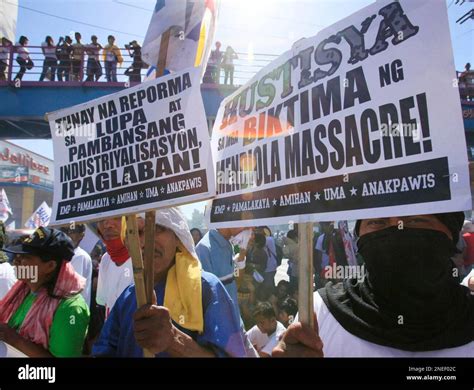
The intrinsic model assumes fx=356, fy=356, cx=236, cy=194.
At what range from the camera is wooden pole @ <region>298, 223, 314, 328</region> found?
1082mm

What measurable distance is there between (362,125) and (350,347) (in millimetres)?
788

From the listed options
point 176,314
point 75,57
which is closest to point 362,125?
point 176,314

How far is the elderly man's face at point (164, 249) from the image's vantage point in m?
1.43

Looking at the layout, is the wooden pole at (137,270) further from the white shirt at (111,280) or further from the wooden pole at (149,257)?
the white shirt at (111,280)

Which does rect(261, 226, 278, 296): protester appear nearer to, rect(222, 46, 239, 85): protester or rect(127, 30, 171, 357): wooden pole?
rect(222, 46, 239, 85): protester

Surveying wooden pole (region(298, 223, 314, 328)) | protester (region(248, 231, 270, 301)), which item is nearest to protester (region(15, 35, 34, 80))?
wooden pole (region(298, 223, 314, 328))

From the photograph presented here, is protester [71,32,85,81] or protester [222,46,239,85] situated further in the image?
protester [71,32,85,81]

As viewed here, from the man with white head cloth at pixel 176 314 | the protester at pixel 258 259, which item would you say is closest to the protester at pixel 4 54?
the man with white head cloth at pixel 176 314

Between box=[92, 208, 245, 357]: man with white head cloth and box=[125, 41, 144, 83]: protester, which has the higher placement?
box=[125, 41, 144, 83]: protester

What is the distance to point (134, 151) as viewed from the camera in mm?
1345

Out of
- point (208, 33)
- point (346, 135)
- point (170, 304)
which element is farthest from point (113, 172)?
point (346, 135)

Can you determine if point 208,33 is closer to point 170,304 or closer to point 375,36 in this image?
point 375,36

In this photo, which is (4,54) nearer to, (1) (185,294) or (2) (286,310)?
(1) (185,294)

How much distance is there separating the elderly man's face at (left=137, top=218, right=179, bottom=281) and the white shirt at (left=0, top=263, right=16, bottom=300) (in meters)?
1.02
